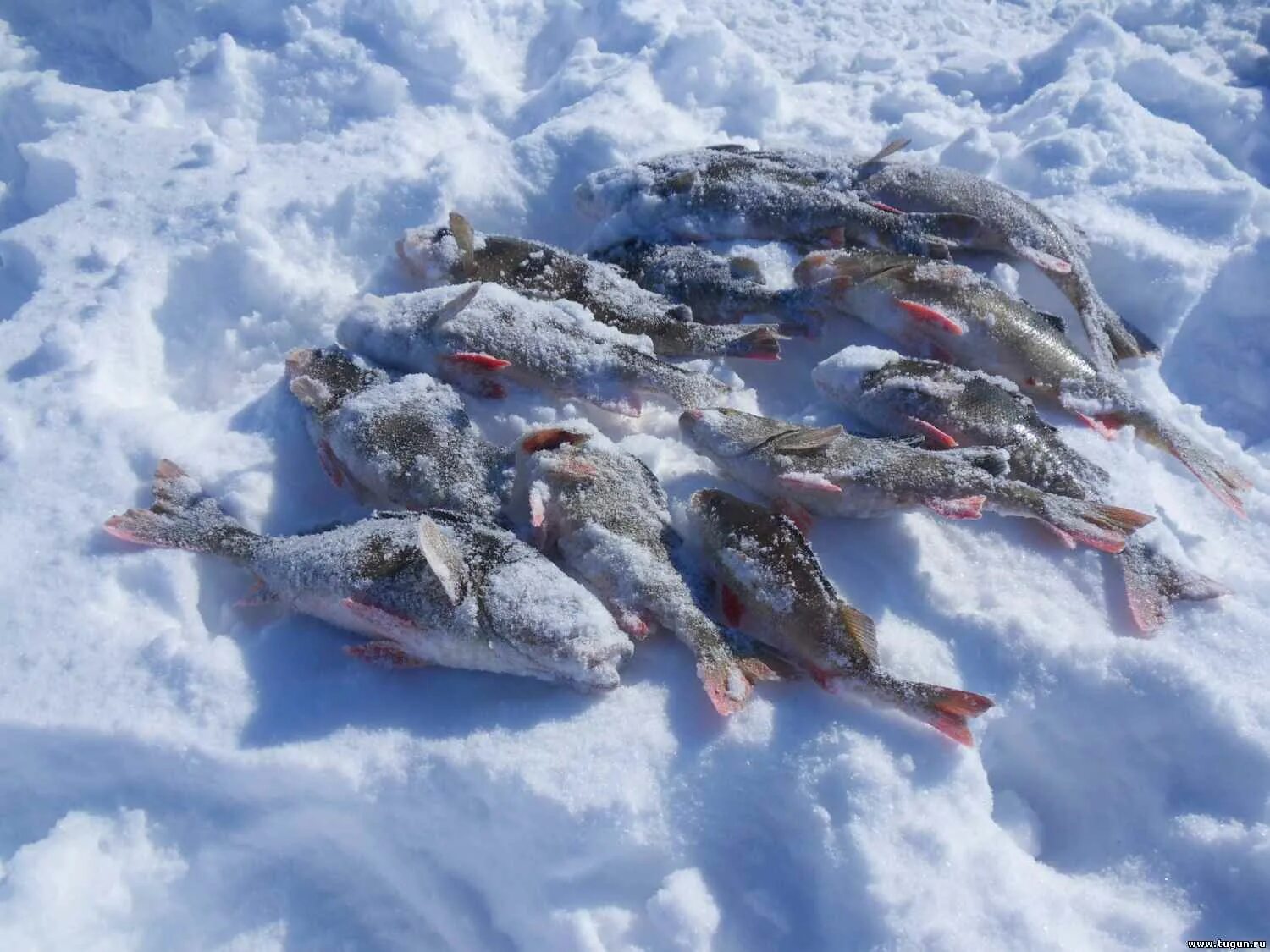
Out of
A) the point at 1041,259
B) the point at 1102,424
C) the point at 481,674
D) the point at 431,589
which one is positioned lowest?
the point at 481,674

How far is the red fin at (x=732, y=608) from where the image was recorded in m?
4.29

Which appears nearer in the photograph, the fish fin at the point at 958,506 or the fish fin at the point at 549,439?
the fish fin at the point at 958,506

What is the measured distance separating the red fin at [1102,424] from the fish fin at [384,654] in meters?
4.08

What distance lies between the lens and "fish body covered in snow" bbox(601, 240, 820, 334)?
567cm

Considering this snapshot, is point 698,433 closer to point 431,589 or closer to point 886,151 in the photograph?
point 431,589

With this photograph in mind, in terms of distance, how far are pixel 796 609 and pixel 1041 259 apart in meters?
3.36

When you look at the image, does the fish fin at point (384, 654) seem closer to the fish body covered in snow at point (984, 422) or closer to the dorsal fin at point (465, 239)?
the dorsal fin at point (465, 239)

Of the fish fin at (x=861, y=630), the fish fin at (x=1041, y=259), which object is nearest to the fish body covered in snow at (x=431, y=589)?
the fish fin at (x=861, y=630)

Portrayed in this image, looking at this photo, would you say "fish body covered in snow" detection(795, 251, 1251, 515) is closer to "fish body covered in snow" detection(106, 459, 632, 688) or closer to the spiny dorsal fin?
the spiny dorsal fin

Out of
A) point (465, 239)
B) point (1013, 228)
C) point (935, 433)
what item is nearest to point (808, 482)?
point (935, 433)

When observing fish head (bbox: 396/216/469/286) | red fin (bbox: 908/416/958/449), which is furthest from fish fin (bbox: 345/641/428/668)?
red fin (bbox: 908/416/958/449)

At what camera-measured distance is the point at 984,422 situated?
16.4 feet

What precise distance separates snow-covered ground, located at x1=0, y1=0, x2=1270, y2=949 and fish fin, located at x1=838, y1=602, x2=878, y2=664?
273mm

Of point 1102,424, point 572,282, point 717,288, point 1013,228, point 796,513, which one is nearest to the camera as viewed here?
point 796,513
